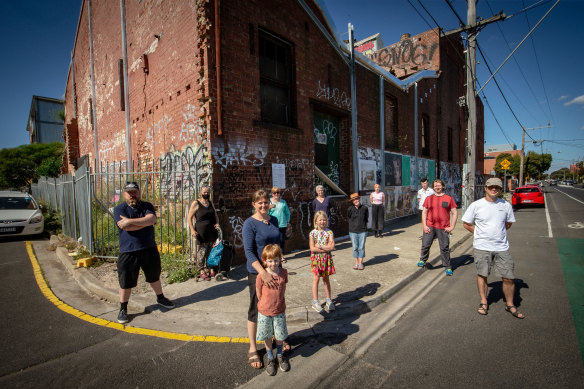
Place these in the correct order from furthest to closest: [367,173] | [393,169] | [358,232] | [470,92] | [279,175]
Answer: [393,169]
[470,92]
[367,173]
[279,175]
[358,232]

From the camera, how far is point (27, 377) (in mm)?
2635

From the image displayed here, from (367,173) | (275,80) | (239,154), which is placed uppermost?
(275,80)

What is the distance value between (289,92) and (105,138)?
902 cm

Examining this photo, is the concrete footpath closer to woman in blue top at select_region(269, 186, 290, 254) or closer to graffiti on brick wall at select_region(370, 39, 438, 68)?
woman in blue top at select_region(269, 186, 290, 254)

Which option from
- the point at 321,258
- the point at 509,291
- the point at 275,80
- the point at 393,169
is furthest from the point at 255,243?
the point at 393,169

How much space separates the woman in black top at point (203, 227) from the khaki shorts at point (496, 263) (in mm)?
4214

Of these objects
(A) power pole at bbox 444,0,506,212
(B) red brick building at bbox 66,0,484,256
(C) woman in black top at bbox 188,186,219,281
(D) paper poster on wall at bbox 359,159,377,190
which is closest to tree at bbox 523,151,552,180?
(A) power pole at bbox 444,0,506,212

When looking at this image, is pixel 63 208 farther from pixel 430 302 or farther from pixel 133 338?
pixel 430 302

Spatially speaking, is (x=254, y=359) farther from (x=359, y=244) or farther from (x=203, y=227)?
(x=359, y=244)

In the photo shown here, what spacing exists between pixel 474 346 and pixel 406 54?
60.5 feet

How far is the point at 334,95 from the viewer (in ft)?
28.6

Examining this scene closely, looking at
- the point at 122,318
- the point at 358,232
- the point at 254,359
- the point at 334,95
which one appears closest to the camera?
the point at 254,359

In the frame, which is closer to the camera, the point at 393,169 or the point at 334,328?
the point at 334,328

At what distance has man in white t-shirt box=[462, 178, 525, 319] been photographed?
12.2ft
